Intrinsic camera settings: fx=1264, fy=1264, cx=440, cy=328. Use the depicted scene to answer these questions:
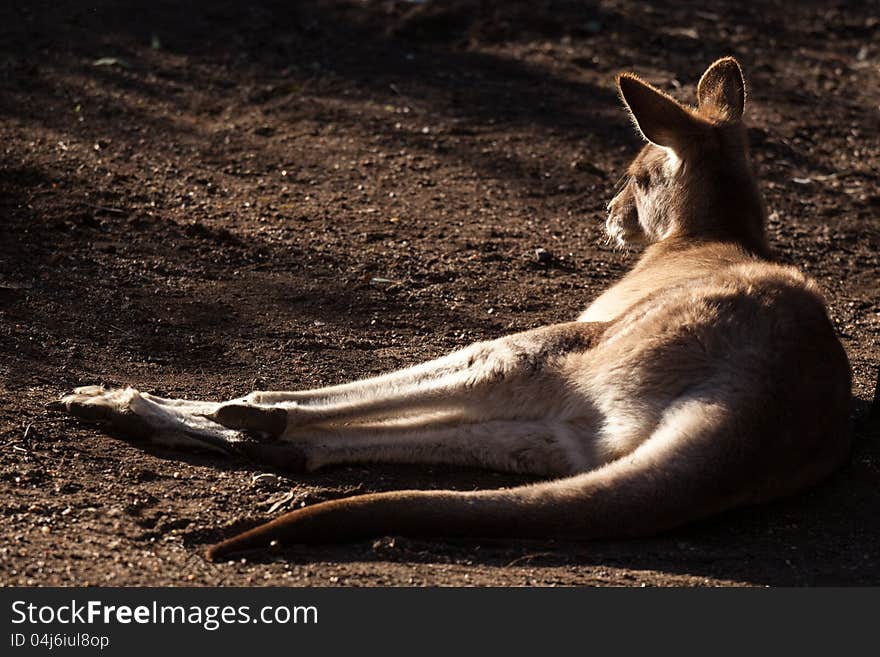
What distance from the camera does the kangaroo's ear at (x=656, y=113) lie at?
16.5ft

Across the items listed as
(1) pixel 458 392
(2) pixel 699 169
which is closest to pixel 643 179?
(2) pixel 699 169

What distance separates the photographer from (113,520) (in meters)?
3.88

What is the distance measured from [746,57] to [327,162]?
3.72m

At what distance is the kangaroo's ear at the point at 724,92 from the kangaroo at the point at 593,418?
2.63ft

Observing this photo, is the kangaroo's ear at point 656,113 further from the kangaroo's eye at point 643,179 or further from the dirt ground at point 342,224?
the dirt ground at point 342,224

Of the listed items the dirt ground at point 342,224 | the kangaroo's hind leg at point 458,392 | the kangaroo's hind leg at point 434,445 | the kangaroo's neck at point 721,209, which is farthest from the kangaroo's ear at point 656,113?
the kangaroo's hind leg at point 434,445

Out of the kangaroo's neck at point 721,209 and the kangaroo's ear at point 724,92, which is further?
the kangaroo's ear at point 724,92

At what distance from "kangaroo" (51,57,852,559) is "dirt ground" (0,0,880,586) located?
0.09 metres

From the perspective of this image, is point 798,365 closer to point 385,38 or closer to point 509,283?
point 509,283

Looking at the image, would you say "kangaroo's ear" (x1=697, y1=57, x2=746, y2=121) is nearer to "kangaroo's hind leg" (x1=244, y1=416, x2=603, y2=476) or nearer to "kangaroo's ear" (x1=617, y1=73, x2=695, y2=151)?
"kangaroo's ear" (x1=617, y1=73, x2=695, y2=151)

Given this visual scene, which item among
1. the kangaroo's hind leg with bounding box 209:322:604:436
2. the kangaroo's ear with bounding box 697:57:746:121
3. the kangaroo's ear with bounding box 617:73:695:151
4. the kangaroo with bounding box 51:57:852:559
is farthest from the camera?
the kangaroo's ear with bounding box 697:57:746:121

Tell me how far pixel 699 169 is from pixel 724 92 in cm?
46

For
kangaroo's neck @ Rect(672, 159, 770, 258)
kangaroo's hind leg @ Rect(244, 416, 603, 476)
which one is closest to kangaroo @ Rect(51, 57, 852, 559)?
kangaroo's hind leg @ Rect(244, 416, 603, 476)

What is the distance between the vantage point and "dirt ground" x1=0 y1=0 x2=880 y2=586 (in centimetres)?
383
